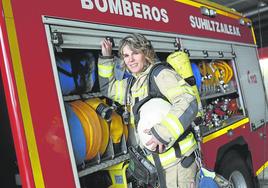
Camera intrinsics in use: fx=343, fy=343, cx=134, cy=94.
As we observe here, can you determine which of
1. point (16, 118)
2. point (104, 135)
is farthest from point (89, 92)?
point (16, 118)

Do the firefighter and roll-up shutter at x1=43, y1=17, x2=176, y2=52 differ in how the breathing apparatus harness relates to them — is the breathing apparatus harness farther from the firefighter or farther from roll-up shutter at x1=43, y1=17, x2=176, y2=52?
roll-up shutter at x1=43, y1=17, x2=176, y2=52

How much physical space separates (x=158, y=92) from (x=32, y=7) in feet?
2.96

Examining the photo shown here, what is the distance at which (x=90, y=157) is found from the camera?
7.20ft

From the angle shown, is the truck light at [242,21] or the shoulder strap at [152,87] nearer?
the shoulder strap at [152,87]

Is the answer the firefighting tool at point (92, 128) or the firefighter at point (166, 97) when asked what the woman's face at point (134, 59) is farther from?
the firefighting tool at point (92, 128)

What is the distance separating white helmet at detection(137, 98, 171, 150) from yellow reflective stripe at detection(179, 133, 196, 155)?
0.25 metres

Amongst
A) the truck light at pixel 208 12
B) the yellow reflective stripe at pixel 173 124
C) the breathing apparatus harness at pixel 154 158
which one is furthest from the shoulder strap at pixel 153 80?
the truck light at pixel 208 12

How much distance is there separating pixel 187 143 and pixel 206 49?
1647mm

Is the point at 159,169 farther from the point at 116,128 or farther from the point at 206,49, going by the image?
the point at 206,49

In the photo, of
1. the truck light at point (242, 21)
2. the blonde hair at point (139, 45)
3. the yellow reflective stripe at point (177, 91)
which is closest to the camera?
the yellow reflective stripe at point (177, 91)

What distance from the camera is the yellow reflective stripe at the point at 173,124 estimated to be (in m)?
1.93

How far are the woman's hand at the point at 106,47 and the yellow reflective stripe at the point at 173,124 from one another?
0.65 metres

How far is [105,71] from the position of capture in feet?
7.95

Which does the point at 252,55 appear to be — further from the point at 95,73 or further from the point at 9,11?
the point at 9,11
